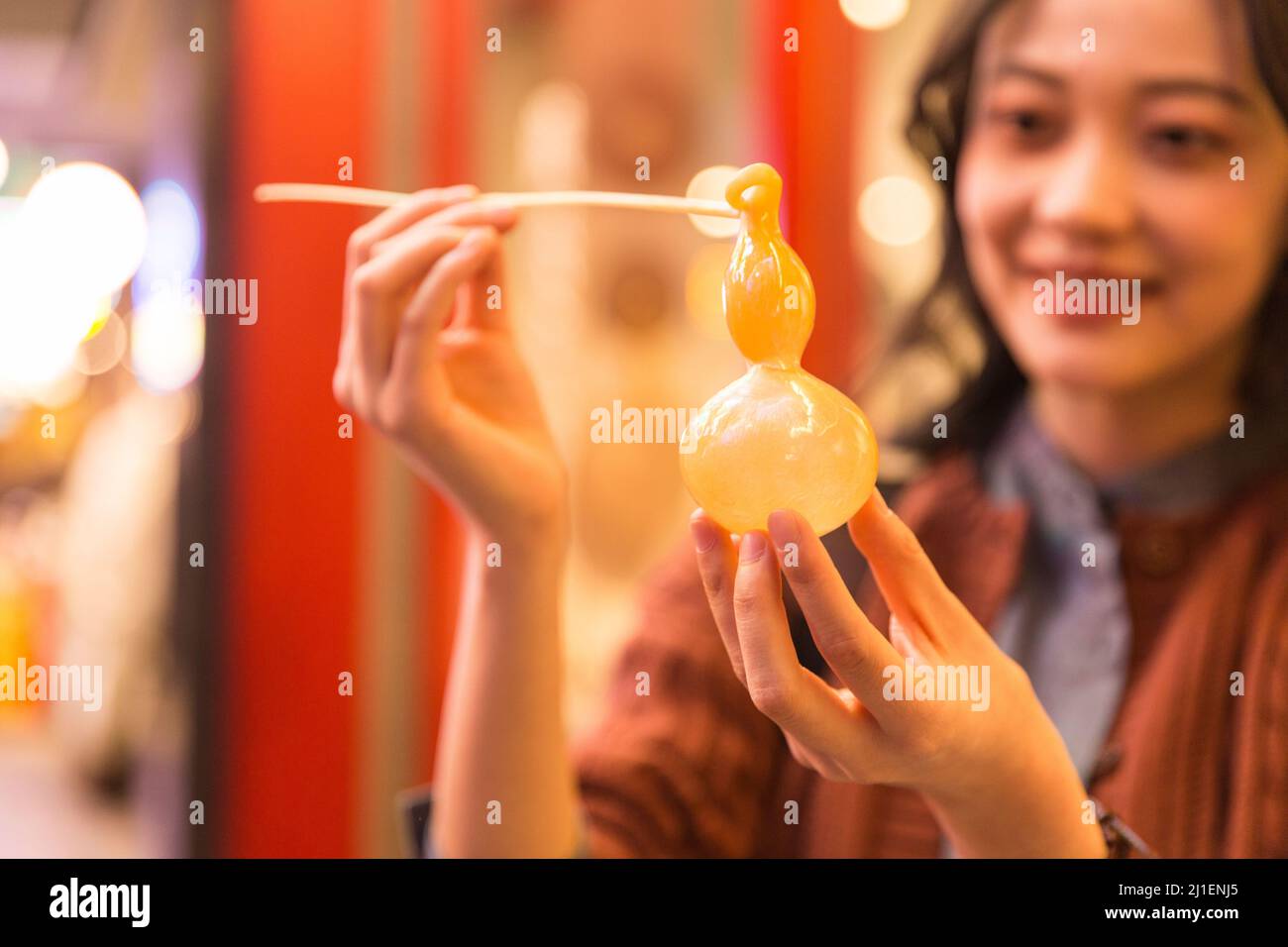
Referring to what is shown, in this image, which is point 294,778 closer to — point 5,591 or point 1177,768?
point 1177,768

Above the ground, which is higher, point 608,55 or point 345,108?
point 608,55

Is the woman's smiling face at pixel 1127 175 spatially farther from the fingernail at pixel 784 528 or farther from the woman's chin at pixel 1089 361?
the fingernail at pixel 784 528

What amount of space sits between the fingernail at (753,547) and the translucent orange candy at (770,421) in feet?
0.05

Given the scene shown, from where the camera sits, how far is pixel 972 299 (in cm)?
102

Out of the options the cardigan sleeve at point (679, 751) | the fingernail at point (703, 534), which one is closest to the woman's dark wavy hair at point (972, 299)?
the cardigan sleeve at point (679, 751)

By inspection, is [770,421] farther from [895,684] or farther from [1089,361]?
[1089,361]

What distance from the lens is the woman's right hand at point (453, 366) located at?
2.42ft

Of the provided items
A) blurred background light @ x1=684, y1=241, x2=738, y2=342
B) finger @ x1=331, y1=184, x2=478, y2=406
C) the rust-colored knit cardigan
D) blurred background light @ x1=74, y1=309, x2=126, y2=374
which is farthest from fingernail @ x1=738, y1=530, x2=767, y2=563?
Answer: blurred background light @ x1=684, y1=241, x2=738, y2=342

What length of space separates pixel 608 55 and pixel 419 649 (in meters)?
0.94

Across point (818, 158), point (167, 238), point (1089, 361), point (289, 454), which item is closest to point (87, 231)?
point (167, 238)

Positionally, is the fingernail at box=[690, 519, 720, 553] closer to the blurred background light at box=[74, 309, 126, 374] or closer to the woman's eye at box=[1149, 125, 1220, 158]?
the woman's eye at box=[1149, 125, 1220, 158]

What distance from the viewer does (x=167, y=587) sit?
4.99 ft

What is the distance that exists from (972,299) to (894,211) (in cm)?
32

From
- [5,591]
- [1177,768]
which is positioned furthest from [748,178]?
[5,591]
